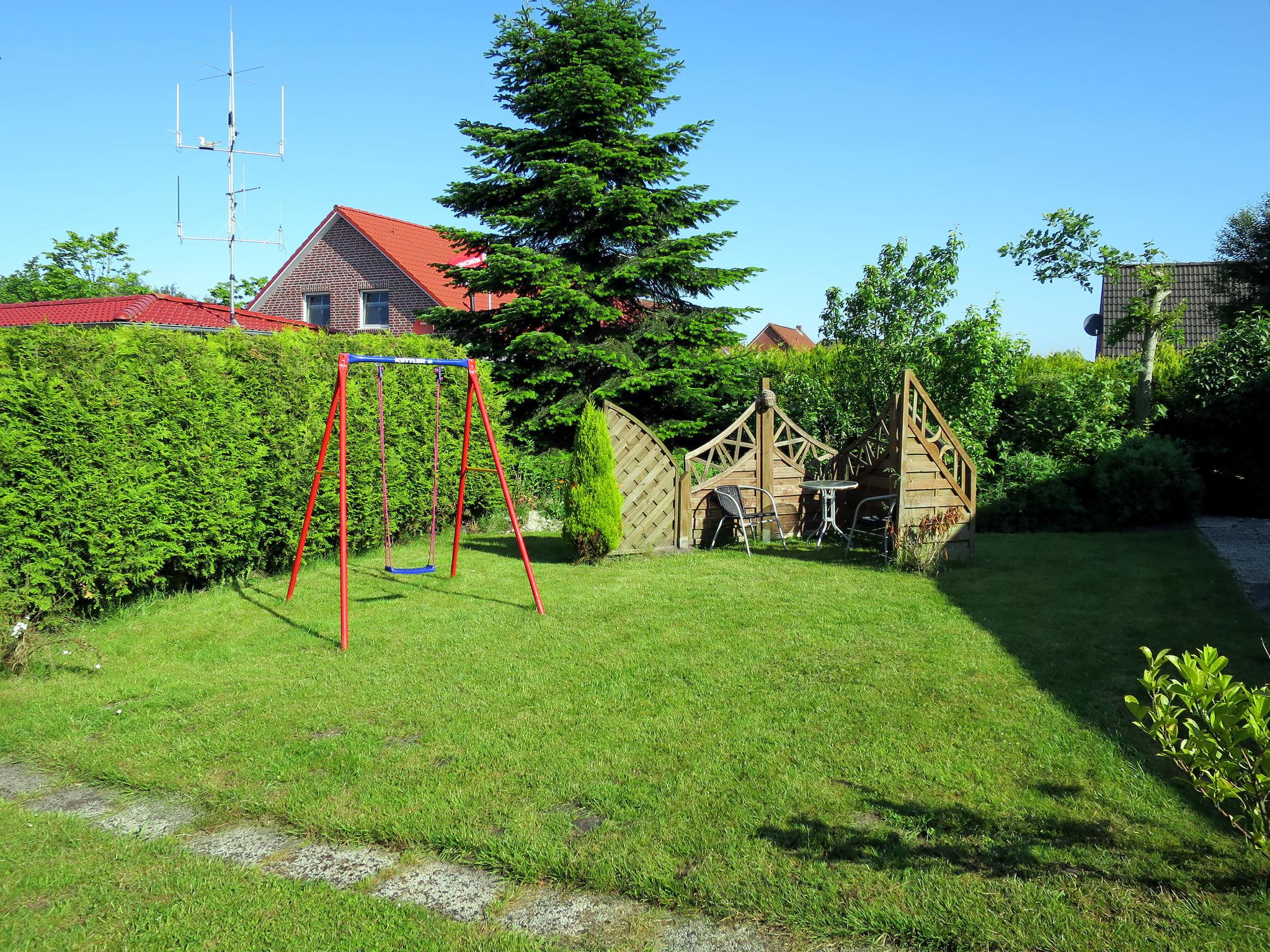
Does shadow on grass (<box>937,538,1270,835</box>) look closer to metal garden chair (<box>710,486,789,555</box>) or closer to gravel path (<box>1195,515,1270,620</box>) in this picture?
gravel path (<box>1195,515,1270,620</box>)

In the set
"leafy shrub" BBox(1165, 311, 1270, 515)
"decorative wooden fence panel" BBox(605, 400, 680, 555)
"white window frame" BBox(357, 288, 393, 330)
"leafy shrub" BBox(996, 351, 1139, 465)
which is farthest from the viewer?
"white window frame" BBox(357, 288, 393, 330)

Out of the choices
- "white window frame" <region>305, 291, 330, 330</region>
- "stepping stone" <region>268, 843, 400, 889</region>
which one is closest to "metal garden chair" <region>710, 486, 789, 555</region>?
"stepping stone" <region>268, 843, 400, 889</region>

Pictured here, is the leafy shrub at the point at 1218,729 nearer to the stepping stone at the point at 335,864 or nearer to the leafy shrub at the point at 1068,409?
the stepping stone at the point at 335,864

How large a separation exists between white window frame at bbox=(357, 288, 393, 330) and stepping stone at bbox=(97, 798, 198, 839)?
23.5 meters

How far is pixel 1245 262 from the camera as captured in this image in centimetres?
2042

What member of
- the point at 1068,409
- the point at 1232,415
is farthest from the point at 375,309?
the point at 1232,415

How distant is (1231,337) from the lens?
44.0 ft

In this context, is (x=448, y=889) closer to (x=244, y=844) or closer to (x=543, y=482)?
(x=244, y=844)

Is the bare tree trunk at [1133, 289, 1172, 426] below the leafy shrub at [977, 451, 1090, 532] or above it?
above

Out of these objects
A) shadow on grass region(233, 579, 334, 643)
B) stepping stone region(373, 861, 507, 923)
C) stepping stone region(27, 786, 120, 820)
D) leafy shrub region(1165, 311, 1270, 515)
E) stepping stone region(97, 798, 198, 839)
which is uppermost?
leafy shrub region(1165, 311, 1270, 515)

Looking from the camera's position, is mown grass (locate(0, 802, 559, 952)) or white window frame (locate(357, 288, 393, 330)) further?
white window frame (locate(357, 288, 393, 330))

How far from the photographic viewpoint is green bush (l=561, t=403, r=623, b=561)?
9469 mm

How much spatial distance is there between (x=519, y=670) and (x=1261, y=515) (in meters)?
12.9

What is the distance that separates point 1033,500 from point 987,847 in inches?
405
